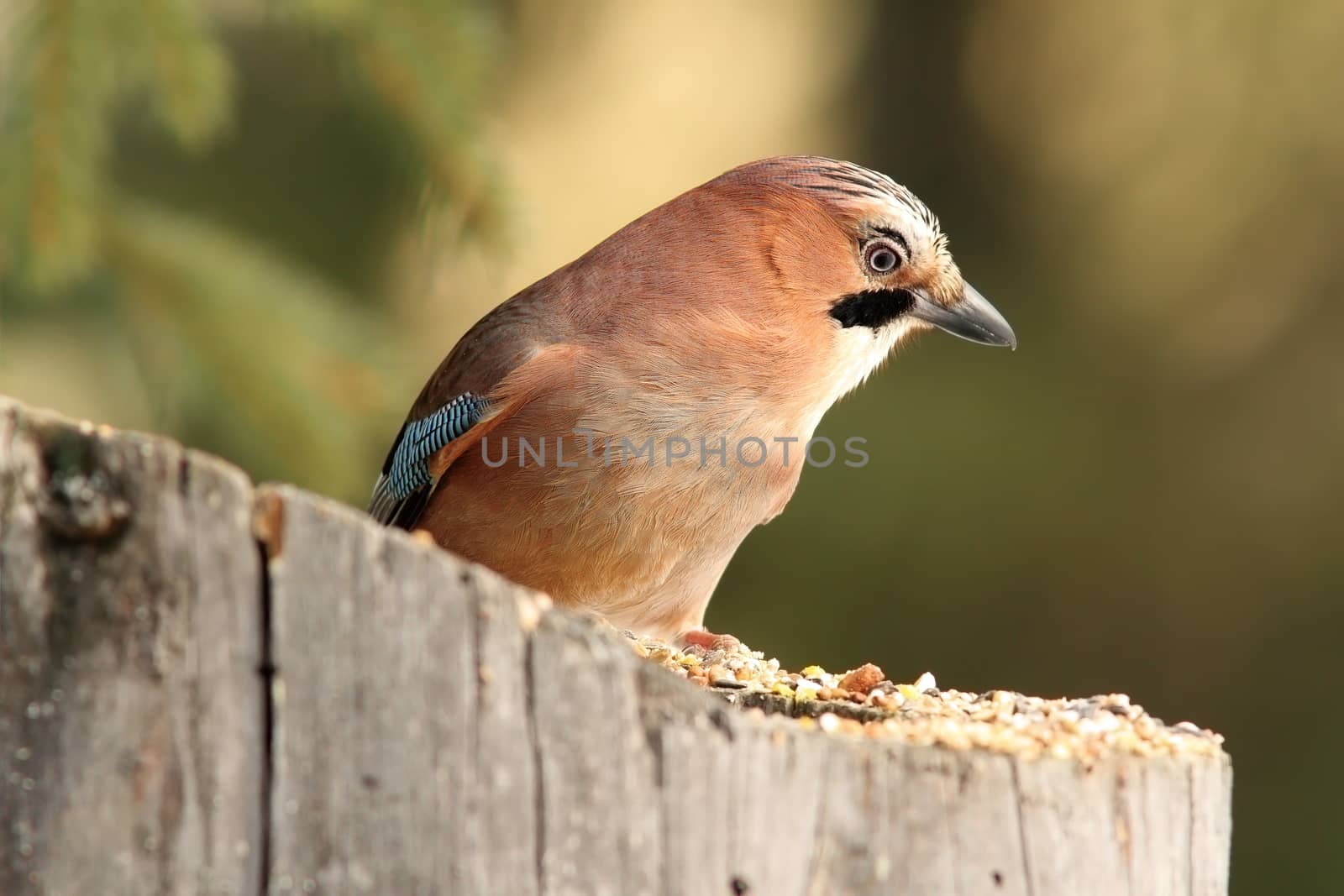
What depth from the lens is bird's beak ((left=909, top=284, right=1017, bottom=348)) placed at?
3.56 metres

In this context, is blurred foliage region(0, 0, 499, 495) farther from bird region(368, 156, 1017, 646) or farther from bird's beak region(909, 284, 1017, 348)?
bird's beak region(909, 284, 1017, 348)

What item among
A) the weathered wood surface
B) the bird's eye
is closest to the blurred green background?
the bird's eye

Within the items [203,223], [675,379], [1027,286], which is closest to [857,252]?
[675,379]

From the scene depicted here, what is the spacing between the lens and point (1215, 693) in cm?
602

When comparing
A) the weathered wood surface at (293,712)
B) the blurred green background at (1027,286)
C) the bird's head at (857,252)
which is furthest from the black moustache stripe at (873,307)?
the blurred green background at (1027,286)

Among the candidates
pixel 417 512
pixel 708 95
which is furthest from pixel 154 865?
pixel 708 95

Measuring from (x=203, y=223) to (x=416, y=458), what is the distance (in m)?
0.85

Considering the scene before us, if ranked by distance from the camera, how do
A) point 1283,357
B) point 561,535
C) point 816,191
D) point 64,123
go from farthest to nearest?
point 1283,357, point 816,191, point 561,535, point 64,123

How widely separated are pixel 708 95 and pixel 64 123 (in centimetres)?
439

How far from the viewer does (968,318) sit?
3604mm

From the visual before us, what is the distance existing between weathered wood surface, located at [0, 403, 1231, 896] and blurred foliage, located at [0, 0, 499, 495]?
1.64 m

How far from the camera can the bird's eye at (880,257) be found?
349cm

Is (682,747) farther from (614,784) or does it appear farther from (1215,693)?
(1215,693)

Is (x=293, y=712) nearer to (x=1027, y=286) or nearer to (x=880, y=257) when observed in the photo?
(x=880, y=257)
